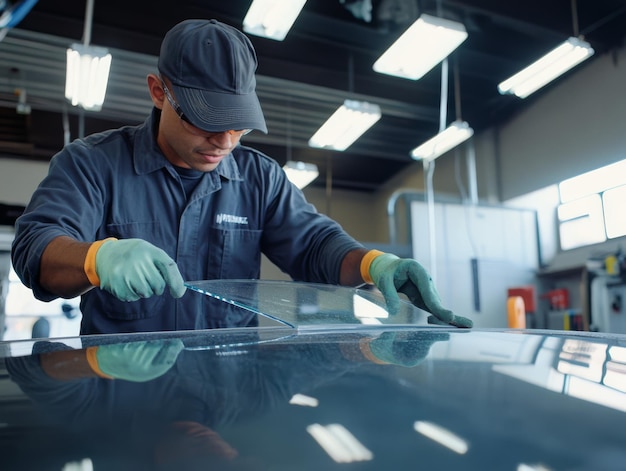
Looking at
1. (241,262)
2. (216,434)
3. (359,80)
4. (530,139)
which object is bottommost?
(216,434)

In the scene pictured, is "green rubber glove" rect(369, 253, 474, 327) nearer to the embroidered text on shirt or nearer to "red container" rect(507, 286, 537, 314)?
the embroidered text on shirt

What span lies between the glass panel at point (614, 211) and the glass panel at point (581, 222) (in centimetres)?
7

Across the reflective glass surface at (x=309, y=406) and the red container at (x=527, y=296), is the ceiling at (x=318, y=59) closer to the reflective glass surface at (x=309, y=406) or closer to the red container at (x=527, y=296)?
A: the red container at (x=527, y=296)

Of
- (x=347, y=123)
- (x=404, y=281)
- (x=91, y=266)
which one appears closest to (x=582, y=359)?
(x=404, y=281)

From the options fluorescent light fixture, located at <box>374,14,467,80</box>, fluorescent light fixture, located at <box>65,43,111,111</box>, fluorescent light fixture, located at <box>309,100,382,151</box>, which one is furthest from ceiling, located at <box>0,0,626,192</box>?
fluorescent light fixture, located at <box>65,43,111,111</box>

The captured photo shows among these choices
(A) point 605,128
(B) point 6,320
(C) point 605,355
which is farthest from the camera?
(A) point 605,128

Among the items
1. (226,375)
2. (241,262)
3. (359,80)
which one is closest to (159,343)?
(226,375)

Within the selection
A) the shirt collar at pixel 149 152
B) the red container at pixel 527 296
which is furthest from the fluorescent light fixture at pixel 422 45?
the shirt collar at pixel 149 152

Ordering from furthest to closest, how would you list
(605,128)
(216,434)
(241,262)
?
(605,128), (241,262), (216,434)

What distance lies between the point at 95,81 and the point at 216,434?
3.29 m

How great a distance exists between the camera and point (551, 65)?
11.3ft

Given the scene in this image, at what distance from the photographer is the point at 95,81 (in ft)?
10.4

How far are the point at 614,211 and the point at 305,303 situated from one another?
3.92 m

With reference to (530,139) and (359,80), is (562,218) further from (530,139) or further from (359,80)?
(359,80)
